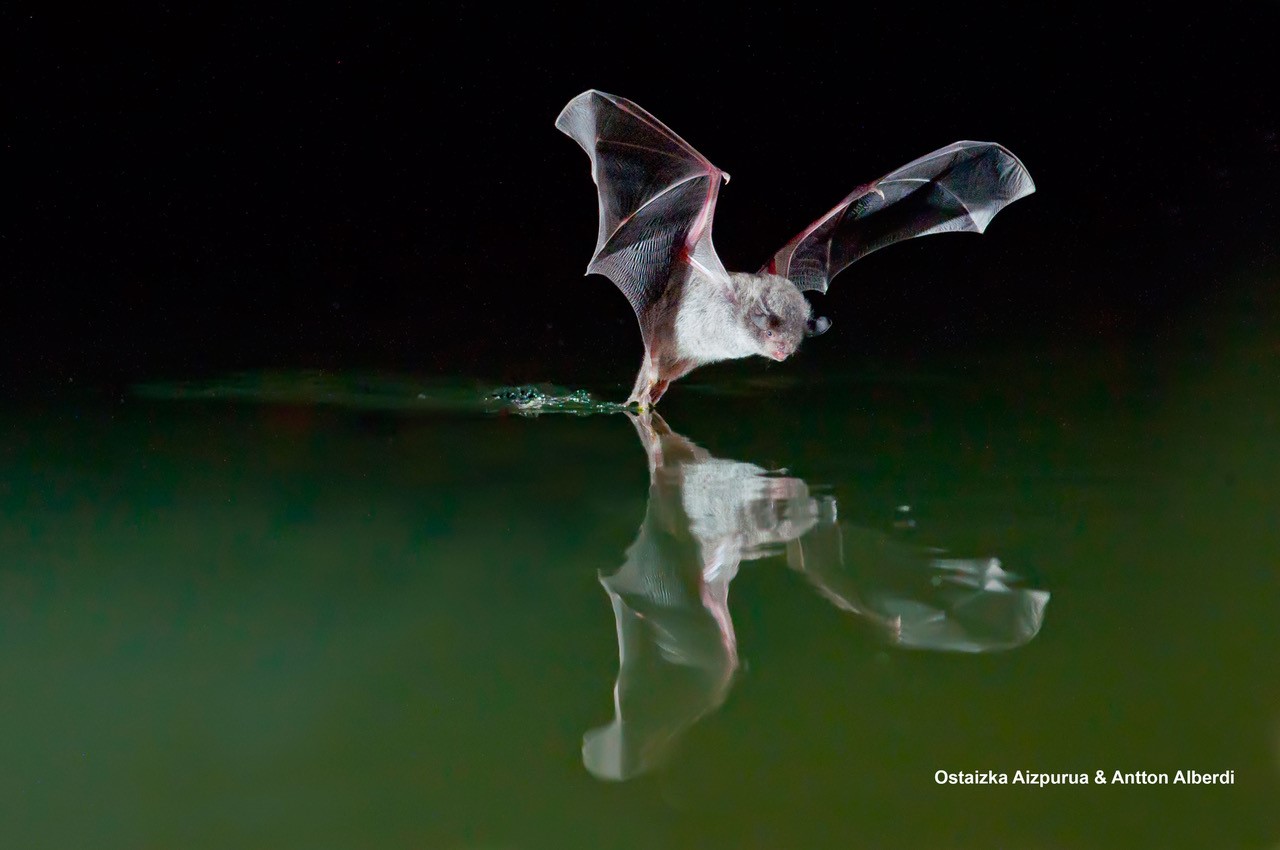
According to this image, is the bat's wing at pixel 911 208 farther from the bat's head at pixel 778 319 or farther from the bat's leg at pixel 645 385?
the bat's leg at pixel 645 385

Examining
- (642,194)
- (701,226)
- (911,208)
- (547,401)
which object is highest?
(911,208)

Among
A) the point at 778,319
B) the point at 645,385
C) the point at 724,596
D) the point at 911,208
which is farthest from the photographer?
the point at 911,208

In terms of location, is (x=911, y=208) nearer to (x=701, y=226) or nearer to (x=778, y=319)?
(x=778, y=319)

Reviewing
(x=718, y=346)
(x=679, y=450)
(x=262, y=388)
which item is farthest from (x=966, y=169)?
(x=262, y=388)

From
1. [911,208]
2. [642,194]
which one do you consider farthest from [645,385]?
[911,208]

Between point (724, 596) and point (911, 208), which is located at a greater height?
point (911, 208)

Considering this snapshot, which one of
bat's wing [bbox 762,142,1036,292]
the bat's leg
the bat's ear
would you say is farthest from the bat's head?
the bat's leg
